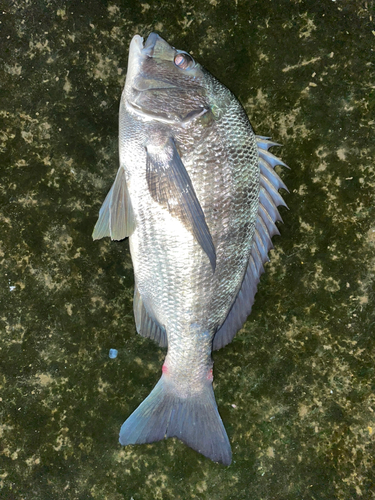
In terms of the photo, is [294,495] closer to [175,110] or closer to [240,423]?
[240,423]

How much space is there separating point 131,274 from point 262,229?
2.94 ft

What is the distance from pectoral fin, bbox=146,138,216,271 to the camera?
1489mm

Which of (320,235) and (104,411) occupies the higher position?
(320,235)

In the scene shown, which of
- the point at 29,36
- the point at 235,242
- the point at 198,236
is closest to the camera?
the point at 198,236

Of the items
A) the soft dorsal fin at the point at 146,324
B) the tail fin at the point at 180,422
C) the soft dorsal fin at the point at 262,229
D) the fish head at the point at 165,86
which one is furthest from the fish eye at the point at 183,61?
the tail fin at the point at 180,422

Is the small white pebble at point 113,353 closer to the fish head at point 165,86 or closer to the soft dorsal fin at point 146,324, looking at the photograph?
the soft dorsal fin at point 146,324

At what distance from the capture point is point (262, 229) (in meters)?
1.77

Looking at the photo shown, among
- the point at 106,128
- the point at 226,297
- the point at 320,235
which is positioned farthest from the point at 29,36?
the point at 320,235

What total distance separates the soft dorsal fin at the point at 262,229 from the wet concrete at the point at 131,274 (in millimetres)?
332

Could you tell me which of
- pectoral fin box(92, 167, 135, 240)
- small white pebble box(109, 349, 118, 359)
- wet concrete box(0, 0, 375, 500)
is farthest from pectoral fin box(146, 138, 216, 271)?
small white pebble box(109, 349, 118, 359)

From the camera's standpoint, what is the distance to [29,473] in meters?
2.11

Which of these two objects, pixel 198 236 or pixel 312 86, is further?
pixel 312 86

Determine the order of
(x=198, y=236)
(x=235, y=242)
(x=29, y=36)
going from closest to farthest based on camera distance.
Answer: (x=198, y=236), (x=235, y=242), (x=29, y=36)

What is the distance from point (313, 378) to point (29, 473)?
6.42 feet
